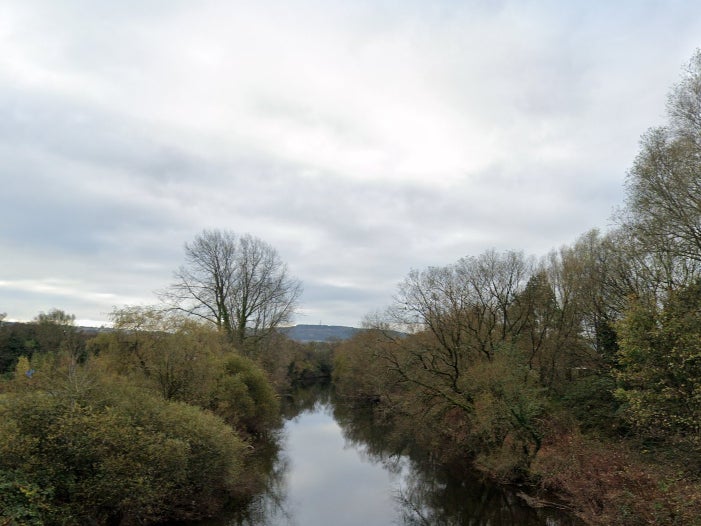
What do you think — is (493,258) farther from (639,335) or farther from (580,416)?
(639,335)

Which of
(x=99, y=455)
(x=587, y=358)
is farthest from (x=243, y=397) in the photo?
(x=587, y=358)

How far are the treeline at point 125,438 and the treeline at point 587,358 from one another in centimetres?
1108

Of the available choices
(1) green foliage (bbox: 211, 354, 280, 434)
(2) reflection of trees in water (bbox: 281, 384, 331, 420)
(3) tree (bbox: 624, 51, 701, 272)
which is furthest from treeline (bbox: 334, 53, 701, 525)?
(2) reflection of trees in water (bbox: 281, 384, 331, 420)

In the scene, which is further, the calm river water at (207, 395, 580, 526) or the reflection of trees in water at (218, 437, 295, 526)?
the calm river water at (207, 395, 580, 526)

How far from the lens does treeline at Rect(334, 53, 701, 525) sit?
44.1ft

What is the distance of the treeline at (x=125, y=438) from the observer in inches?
445

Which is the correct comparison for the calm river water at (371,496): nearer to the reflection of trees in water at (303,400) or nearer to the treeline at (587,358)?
the treeline at (587,358)

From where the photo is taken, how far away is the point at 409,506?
1855cm

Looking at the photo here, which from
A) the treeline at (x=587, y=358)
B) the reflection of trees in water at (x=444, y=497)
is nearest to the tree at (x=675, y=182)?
the treeline at (x=587, y=358)

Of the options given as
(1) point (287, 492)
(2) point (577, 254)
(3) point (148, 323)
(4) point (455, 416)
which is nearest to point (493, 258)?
(2) point (577, 254)

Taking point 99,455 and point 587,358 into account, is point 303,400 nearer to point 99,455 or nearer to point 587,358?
point 587,358

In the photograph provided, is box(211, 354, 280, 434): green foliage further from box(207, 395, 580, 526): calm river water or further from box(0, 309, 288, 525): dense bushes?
box(0, 309, 288, 525): dense bushes

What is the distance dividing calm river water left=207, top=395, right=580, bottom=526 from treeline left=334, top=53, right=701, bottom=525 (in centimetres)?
176

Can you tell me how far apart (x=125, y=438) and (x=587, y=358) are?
2349 cm
